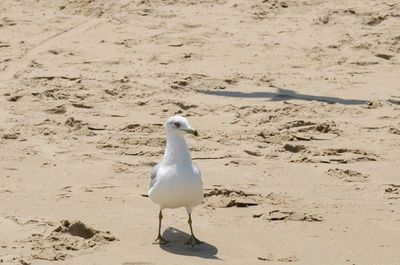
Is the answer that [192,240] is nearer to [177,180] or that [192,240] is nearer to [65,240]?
[177,180]

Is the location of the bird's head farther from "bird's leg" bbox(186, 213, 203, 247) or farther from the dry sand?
the dry sand

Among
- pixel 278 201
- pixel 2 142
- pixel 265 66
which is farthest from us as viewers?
pixel 265 66

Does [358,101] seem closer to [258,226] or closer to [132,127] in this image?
[132,127]

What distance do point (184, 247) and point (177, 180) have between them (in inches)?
15.6

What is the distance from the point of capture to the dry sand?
6.64 m

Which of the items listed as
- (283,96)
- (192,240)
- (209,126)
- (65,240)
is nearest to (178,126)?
(192,240)

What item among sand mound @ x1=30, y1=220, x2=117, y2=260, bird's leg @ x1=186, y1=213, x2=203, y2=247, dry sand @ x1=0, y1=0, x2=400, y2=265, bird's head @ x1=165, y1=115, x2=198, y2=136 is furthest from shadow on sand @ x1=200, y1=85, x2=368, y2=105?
sand mound @ x1=30, y1=220, x2=117, y2=260

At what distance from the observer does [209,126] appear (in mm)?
9227

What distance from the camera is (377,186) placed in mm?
7789

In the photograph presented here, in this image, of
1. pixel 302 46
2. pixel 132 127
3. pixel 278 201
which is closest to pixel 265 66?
pixel 302 46

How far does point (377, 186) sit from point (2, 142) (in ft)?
9.52

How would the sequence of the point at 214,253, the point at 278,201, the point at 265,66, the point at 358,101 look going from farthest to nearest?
the point at 265,66, the point at 358,101, the point at 278,201, the point at 214,253

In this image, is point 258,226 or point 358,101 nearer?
point 258,226

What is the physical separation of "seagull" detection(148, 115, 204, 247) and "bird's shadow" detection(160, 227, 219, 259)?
1.6 inches
